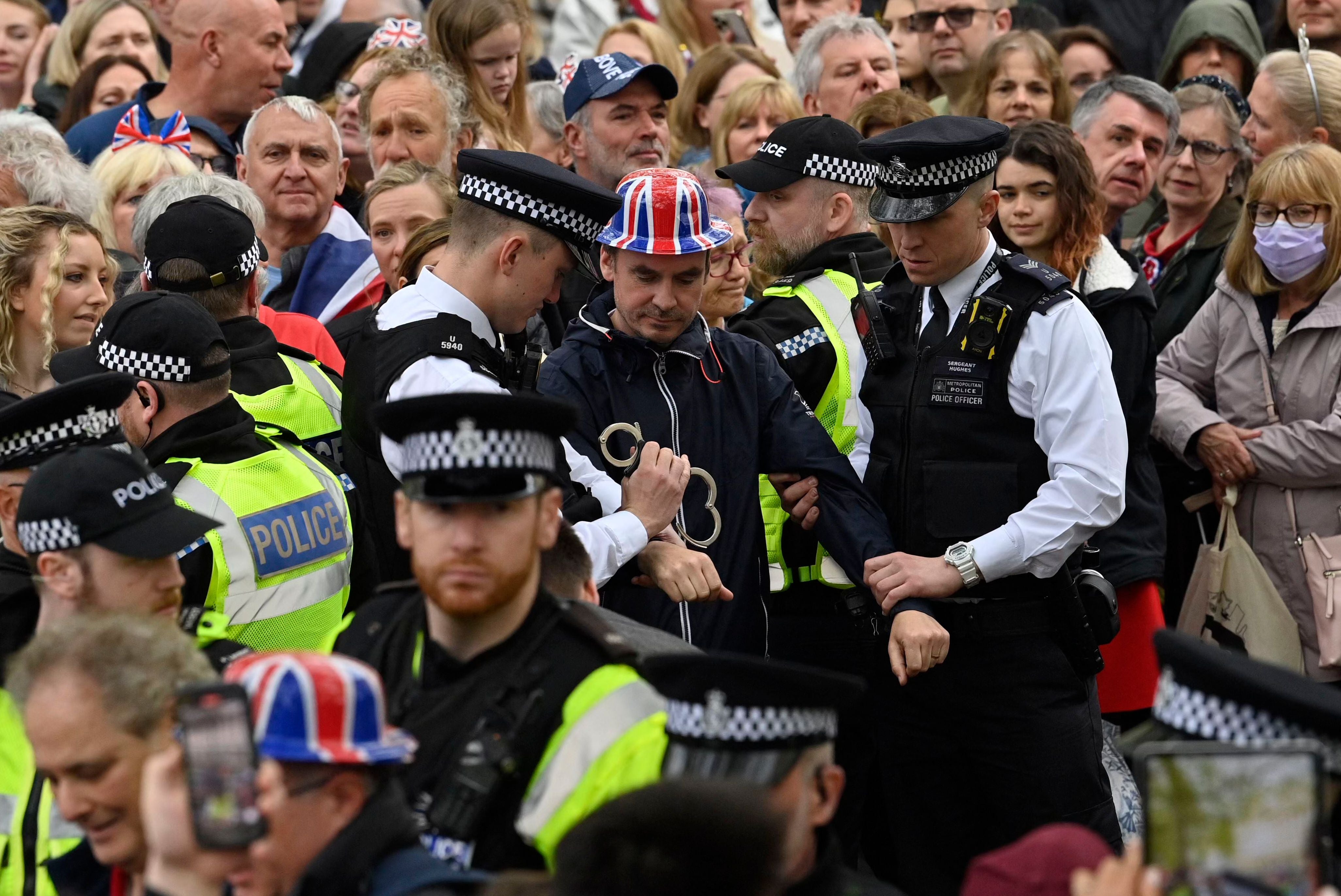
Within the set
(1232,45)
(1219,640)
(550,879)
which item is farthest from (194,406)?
(1232,45)

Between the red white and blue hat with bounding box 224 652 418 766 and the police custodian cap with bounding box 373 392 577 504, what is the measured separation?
0.55 metres

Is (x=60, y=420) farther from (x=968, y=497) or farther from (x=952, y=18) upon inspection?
(x=952, y=18)

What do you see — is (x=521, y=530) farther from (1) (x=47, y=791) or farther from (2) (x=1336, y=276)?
(2) (x=1336, y=276)

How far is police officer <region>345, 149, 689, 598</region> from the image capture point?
4.52 meters

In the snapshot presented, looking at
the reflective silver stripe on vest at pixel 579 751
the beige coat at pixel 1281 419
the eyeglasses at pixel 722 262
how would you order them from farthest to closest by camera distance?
the beige coat at pixel 1281 419 → the eyeglasses at pixel 722 262 → the reflective silver stripe on vest at pixel 579 751

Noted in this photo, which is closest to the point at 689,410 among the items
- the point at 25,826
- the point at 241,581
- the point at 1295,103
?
the point at 241,581

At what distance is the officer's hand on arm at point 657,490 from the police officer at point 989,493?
66 cm

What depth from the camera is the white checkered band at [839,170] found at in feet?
18.8

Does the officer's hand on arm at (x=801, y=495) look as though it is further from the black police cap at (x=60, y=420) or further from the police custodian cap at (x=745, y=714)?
the black police cap at (x=60, y=420)

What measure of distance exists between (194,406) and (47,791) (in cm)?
138

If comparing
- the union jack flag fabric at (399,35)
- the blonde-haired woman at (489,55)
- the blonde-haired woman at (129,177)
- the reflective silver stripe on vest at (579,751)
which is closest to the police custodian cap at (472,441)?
the reflective silver stripe on vest at (579,751)

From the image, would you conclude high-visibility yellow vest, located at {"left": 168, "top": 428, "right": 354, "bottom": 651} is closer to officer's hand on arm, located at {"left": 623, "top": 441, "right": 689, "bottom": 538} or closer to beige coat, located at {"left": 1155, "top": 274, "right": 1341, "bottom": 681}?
officer's hand on arm, located at {"left": 623, "top": 441, "right": 689, "bottom": 538}

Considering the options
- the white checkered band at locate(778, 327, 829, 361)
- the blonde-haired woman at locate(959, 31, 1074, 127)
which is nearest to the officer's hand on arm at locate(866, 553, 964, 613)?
the white checkered band at locate(778, 327, 829, 361)

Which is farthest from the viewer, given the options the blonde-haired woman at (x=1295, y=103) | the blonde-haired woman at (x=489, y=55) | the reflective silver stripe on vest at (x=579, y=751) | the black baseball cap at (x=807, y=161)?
the blonde-haired woman at (x=489, y=55)
